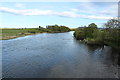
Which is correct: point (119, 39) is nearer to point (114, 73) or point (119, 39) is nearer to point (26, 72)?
point (114, 73)

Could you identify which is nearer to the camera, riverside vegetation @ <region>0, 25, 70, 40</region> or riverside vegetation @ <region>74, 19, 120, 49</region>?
riverside vegetation @ <region>74, 19, 120, 49</region>

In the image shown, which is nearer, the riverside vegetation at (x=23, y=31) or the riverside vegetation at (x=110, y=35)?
the riverside vegetation at (x=110, y=35)

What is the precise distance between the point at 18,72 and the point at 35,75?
2415 mm

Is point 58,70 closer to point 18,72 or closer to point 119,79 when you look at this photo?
point 18,72

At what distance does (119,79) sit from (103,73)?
1899 mm

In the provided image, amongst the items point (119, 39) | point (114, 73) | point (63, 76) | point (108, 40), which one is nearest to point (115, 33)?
point (119, 39)

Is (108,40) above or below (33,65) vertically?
above

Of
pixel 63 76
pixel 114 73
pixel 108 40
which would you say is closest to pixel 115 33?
pixel 108 40

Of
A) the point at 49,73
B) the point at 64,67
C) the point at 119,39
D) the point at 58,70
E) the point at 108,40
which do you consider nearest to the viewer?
the point at 49,73

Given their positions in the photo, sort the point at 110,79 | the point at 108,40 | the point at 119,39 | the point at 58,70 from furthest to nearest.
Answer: the point at 108,40, the point at 119,39, the point at 58,70, the point at 110,79

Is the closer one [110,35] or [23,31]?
[110,35]

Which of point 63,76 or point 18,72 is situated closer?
point 63,76

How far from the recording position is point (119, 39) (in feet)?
85.5

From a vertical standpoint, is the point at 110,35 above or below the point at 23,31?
below
